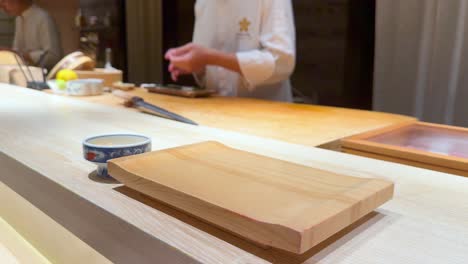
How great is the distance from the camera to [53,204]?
676mm

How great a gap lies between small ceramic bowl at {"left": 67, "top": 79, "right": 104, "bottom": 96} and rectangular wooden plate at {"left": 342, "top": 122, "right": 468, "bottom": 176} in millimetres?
1151

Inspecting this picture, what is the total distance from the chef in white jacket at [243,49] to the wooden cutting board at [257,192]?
3.57ft

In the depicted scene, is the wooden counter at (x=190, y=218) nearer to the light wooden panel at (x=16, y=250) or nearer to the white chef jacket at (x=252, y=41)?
the light wooden panel at (x=16, y=250)

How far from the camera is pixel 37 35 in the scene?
2889mm

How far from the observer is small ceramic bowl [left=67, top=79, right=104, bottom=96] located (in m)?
1.74

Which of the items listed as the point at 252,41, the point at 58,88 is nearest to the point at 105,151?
the point at 58,88

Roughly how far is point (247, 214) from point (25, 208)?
63cm

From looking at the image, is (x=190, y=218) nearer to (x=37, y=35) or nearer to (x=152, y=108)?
(x=152, y=108)

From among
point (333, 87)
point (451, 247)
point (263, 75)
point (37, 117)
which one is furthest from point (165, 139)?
point (333, 87)

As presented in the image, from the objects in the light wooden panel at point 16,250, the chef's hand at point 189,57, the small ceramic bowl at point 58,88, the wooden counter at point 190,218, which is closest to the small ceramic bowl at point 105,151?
the wooden counter at point 190,218

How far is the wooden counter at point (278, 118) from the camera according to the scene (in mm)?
1112

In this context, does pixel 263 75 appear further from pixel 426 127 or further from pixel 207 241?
pixel 207 241

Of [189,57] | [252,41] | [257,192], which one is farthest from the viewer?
[252,41]

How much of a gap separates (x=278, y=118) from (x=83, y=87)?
0.87 metres
